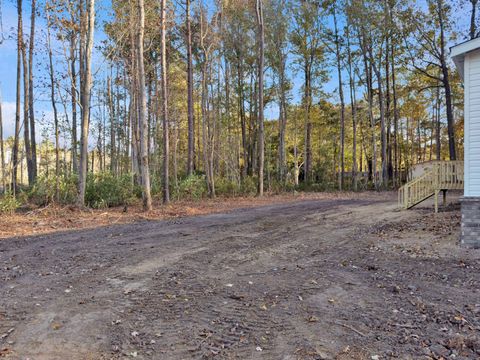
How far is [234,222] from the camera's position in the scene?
32.4ft

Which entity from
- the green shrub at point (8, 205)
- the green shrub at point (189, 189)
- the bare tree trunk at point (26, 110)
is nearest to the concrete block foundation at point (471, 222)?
the green shrub at point (189, 189)

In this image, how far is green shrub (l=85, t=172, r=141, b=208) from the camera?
12.8 meters

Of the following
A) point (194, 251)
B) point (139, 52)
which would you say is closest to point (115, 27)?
point (139, 52)

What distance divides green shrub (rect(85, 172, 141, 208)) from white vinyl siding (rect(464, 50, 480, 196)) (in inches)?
393

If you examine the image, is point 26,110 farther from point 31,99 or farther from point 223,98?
point 223,98

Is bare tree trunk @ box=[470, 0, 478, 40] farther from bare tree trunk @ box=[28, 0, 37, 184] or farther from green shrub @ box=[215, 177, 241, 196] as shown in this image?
bare tree trunk @ box=[28, 0, 37, 184]

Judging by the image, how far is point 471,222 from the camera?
7.22 metres

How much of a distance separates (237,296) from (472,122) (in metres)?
6.50

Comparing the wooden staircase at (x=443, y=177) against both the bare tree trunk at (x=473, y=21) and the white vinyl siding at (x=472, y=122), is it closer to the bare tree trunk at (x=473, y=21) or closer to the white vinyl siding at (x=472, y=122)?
the white vinyl siding at (x=472, y=122)

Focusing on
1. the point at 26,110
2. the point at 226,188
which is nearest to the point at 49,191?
the point at 26,110

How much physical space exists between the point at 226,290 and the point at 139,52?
31.0 ft

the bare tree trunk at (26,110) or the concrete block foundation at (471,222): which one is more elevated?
the bare tree trunk at (26,110)

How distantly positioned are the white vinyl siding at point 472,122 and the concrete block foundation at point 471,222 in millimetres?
225

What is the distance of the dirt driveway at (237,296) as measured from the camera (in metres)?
3.06
